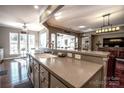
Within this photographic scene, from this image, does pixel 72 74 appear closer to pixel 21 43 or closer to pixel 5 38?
pixel 5 38

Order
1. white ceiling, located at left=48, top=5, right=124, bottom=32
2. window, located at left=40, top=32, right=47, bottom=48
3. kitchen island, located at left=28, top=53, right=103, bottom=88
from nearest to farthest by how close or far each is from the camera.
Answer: kitchen island, located at left=28, top=53, right=103, bottom=88, white ceiling, located at left=48, top=5, right=124, bottom=32, window, located at left=40, top=32, right=47, bottom=48

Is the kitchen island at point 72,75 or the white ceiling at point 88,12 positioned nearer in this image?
the kitchen island at point 72,75

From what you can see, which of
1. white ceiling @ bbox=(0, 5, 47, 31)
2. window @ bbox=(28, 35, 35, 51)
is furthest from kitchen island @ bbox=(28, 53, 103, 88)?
window @ bbox=(28, 35, 35, 51)

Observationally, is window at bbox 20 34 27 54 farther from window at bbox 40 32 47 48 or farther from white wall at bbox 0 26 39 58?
window at bbox 40 32 47 48

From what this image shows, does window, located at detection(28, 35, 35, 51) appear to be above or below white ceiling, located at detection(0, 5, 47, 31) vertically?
below

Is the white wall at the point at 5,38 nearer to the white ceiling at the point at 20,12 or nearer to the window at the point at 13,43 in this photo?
the window at the point at 13,43

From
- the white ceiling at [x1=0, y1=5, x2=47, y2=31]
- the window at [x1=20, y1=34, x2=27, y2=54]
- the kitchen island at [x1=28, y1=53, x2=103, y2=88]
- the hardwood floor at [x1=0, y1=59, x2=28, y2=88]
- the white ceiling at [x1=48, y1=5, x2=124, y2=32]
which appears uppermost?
the white ceiling at [x1=0, y1=5, x2=47, y2=31]

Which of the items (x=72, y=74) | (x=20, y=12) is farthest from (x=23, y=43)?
(x=72, y=74)

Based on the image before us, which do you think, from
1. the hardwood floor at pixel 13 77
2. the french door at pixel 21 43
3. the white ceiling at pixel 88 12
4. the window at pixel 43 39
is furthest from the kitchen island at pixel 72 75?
the french door at pixel 21 43

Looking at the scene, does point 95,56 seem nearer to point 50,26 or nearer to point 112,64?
point 112,64

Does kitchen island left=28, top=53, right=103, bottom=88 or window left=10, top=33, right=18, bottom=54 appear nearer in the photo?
kitchen island left=28, top=53, right=103, bottom=88

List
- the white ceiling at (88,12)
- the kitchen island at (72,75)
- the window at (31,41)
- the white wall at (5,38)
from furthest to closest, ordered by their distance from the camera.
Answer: the window at (31,41)
the white wall at (5,38)
the white ceiling at (88,12)
the kitchen island at (72,75)

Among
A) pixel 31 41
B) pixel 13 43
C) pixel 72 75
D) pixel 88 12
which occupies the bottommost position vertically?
pixel 72 75
